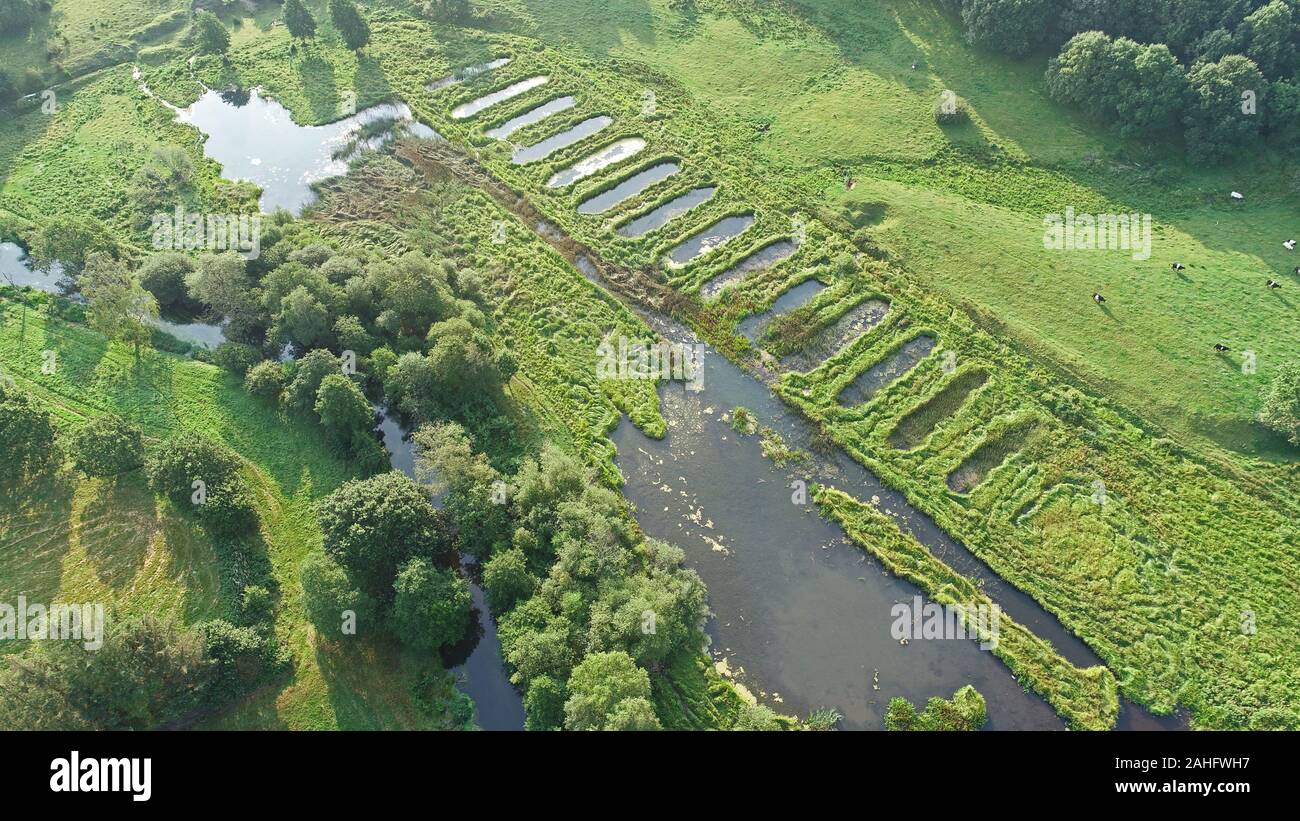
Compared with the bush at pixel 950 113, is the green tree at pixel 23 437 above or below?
below

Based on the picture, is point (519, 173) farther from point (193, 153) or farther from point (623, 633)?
point (623, 633)

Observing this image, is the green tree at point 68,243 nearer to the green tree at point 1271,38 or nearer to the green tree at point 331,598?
the green tree at point 331,598

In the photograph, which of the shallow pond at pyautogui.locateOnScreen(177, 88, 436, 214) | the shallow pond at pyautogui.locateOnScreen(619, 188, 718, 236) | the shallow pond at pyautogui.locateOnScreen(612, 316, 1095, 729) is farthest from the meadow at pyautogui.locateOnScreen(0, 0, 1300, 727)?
the shallow pond at pyautogui.locateOnScreen(177, 88, 436, 214)

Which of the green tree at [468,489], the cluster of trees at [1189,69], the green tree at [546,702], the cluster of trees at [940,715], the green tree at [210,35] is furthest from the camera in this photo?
the green tree at [210,35]

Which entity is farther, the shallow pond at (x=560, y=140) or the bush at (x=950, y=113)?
the shallow pond at (x=560, y=140)

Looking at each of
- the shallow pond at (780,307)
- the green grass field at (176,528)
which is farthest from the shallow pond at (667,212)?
the green grass field at (176,528)
